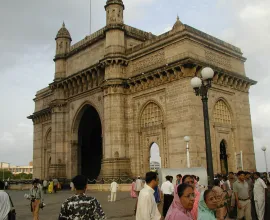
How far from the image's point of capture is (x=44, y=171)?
126 feet

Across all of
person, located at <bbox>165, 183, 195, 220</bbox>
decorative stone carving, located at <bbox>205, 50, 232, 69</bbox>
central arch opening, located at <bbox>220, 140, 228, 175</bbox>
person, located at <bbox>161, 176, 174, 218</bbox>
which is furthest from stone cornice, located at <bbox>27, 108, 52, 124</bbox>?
person, located at <bbox>165, 183, 195, 220</bbox>

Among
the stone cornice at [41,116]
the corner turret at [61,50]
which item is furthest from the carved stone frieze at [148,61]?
the stone cornice at [41,116]

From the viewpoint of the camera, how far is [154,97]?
80.2ft

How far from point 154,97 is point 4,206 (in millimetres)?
19088

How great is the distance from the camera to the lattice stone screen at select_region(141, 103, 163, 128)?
24266mm

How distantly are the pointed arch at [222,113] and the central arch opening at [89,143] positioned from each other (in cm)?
1211

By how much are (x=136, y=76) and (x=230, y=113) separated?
25.7ft

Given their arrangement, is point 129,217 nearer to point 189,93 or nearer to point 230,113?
point 189,93

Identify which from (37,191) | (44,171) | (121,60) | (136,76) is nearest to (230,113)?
(136,76)

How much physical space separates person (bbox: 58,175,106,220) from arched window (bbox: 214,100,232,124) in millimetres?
20544

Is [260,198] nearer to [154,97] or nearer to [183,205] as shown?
[183,205]

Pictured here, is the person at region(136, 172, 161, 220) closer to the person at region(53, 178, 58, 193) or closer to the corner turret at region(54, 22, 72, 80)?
the person at region(53, 178, 58, 193)

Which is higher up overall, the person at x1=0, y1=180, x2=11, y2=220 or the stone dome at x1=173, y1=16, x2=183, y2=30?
the stone dome at x1=173, y1=16, x2=183, y2=30

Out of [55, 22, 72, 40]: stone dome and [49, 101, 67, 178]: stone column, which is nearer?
[49, 101, 67, 178]: stone column
